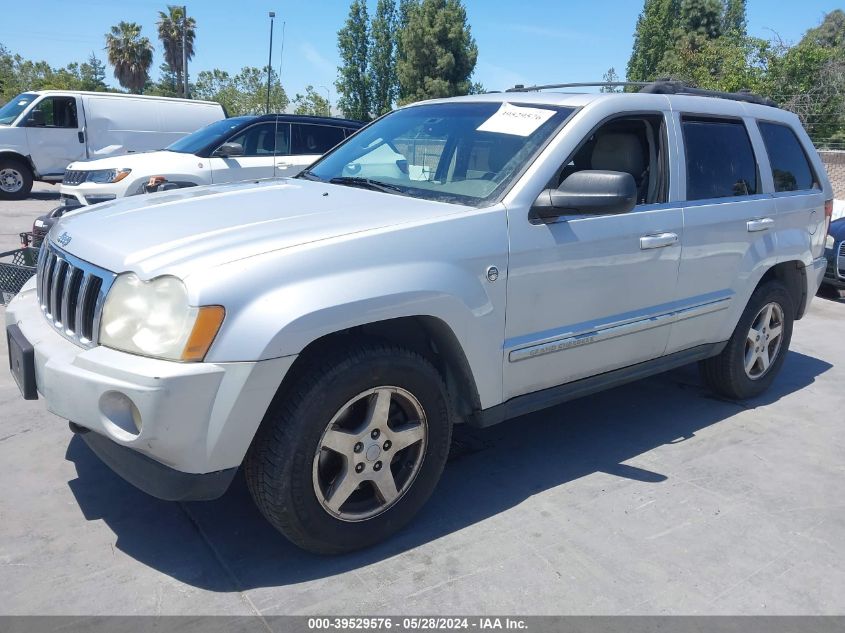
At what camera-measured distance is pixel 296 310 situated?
254 cm

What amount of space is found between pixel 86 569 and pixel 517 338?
6.40 feet

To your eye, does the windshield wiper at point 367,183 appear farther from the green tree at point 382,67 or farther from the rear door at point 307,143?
the green tree at point 382,67

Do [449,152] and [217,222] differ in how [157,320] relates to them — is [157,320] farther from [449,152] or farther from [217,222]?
[449,152]

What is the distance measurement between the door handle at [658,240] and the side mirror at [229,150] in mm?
6368

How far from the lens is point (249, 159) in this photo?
30.9ft

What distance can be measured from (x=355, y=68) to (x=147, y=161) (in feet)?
114

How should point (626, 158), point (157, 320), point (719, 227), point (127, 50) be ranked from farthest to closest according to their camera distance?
point (127, 50) < point (719, 227) < point (626, 158) < point (157, 320)

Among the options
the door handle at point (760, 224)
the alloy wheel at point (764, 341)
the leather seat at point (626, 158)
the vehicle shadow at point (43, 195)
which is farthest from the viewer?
the vehicle shadow at point (43, 195)

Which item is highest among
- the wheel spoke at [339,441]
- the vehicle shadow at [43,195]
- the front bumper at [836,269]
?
the wheel spoke at [339,441]

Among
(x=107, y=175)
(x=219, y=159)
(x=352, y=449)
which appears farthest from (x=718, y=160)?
(x=107, y=175)

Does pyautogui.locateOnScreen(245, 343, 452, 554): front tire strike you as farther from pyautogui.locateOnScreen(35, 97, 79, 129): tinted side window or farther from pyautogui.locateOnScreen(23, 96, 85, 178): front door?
pyautogui.locateOnScreen(35, 97, 79, 129): tinted side window

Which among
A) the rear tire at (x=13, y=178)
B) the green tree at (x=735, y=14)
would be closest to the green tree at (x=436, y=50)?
the green tree at (x=735, y=14)

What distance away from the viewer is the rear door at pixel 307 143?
31.9 feet

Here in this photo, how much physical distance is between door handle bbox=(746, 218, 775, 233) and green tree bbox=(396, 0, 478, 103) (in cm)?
3699
